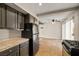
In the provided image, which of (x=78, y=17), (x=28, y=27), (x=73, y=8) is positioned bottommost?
(x=28, y=27)

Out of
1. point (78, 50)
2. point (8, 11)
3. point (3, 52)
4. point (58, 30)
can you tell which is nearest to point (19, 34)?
point (8, 11)

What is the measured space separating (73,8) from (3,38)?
3.55m

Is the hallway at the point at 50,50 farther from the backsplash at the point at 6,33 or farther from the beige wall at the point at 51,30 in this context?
the beige wall at the point at 51,30

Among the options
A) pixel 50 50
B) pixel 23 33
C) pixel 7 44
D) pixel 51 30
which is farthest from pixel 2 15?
pixel 51 30

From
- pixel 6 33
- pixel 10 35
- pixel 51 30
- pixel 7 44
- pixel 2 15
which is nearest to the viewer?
pixel 7 44

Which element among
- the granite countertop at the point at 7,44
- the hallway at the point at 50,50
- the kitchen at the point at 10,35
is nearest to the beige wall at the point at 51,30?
the hallway at the point at 50,50

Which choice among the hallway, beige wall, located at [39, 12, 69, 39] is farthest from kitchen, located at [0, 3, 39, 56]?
beige wall, located at [39, 12, 69, 39]

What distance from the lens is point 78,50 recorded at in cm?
193

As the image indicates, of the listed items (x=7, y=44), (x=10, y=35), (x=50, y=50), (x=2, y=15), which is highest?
(x=2, y=15)

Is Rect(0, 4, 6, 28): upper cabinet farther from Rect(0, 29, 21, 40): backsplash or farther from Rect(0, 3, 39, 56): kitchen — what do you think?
Rect(0, 29, 21, 40): backsplash

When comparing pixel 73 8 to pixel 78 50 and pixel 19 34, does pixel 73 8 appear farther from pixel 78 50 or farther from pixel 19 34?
pixel 78 50

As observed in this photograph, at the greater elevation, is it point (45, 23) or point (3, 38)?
point (45, 23)

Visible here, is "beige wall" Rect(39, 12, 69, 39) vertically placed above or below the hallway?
above

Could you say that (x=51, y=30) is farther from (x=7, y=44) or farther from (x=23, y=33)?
(x=7, y=44)
